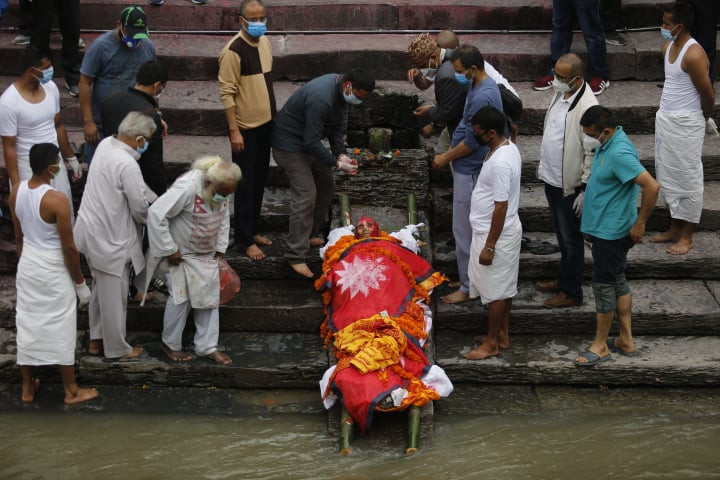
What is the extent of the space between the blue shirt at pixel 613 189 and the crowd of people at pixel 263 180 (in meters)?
0.01

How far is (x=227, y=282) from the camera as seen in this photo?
7125mm

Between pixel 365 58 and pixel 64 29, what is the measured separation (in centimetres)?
287

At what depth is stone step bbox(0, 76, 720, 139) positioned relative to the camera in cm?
924

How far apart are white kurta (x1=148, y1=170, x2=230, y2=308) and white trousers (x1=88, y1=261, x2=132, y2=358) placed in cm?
27

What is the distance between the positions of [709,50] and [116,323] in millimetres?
5704

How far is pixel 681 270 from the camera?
7859mm

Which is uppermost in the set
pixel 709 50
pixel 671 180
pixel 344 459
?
pixel 709 50

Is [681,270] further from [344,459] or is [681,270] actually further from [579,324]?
[344,459]

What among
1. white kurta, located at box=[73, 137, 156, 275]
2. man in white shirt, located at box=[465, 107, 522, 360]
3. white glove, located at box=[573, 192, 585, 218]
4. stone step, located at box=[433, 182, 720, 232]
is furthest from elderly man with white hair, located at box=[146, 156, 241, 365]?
white glove, located at box=[573, 192, 585, 218]

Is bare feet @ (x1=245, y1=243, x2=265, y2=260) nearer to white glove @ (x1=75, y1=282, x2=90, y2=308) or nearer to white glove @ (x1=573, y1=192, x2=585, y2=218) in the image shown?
white glove @ (x1=75, y1=282, x2=90, y2=308)

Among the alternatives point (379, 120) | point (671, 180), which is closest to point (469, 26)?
point (379, 120)

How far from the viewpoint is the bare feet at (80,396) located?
6.92 m

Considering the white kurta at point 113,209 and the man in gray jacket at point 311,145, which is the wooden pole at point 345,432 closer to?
the man in gray jacket at point 311,145

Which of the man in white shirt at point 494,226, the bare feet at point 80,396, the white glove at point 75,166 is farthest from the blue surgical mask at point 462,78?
the bare feet at point 80,396
